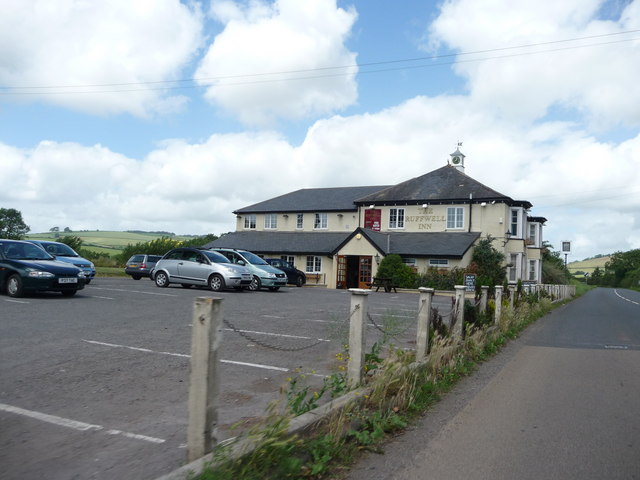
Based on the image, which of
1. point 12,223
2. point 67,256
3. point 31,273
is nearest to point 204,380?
point 31,273

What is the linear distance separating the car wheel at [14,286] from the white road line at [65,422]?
33.4 ft

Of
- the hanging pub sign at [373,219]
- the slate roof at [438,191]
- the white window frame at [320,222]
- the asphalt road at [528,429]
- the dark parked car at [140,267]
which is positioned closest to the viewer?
the asphalt road at [528,429]

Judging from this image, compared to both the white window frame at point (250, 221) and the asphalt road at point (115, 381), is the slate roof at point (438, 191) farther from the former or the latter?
the asphalt road at point (115, 381)

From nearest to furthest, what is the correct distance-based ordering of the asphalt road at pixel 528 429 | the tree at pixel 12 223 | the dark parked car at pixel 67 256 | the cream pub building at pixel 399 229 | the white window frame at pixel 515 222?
the asphalt road at pixel 528 429, the dark parked car at pixel 67 256, the cream pub building at pixel 399 229, the white window frame at pixel 515 222, the tree at pixel 12 223

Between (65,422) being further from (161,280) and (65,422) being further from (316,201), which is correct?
(316,201)

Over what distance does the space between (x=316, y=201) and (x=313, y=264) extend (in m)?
7.52

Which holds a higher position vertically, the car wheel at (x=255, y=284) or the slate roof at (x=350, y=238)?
the slate roof at (x=350, y=238)

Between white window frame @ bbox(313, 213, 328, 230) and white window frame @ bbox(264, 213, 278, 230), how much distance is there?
3.78 metres

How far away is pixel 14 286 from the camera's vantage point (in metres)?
14.1

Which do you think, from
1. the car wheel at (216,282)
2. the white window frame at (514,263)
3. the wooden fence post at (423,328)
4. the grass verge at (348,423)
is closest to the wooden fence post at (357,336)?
the grass verge at (348,423)

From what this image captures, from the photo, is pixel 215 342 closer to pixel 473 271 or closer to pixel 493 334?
pixel 493 334

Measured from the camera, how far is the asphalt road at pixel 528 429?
4.11m

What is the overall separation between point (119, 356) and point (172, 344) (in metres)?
1.20

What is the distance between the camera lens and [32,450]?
13.1 feet
